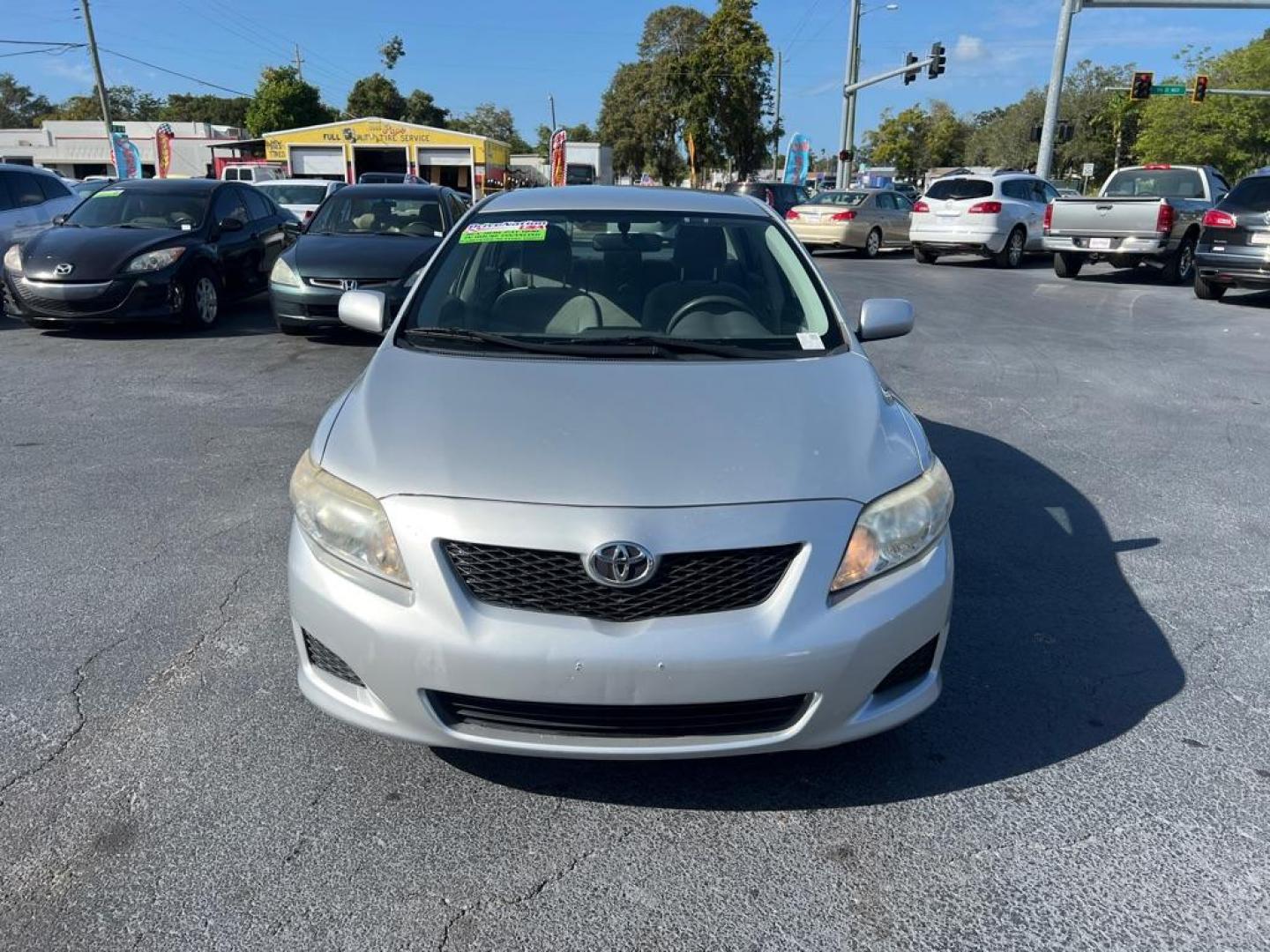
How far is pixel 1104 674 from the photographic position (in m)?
3.30

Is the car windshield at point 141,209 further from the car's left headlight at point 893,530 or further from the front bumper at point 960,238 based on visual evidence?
the front bumper at point 960,238

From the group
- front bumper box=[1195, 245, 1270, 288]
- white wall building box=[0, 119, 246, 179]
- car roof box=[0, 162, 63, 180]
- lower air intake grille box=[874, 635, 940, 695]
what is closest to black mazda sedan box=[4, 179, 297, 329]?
car roof box=[0, 162, 63, 180]

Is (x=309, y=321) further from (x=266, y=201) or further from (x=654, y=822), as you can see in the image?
(x=654, y=822)

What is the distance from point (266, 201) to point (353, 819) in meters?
11.0

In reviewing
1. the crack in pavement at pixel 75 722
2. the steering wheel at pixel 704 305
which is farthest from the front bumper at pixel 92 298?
the steering wheel at pixel 704 305

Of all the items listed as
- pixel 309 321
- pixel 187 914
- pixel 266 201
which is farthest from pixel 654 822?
pixel 266 201

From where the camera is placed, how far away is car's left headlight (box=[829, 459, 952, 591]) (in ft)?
7.80

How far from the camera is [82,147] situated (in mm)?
63625

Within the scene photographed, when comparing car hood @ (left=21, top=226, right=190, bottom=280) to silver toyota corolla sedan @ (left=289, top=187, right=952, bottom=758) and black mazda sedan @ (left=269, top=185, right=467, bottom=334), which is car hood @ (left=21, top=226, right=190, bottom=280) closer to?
black mazda sedan @ (left=269, top=185, right=467, bottom=334)

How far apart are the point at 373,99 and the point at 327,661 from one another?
78.4 meters

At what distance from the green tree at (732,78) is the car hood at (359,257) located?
39620 millimetres

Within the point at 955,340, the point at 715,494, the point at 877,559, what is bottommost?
the point at 955,340

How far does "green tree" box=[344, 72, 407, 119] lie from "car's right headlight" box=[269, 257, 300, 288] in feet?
228

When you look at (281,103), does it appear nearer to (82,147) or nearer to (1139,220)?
(82,147)
